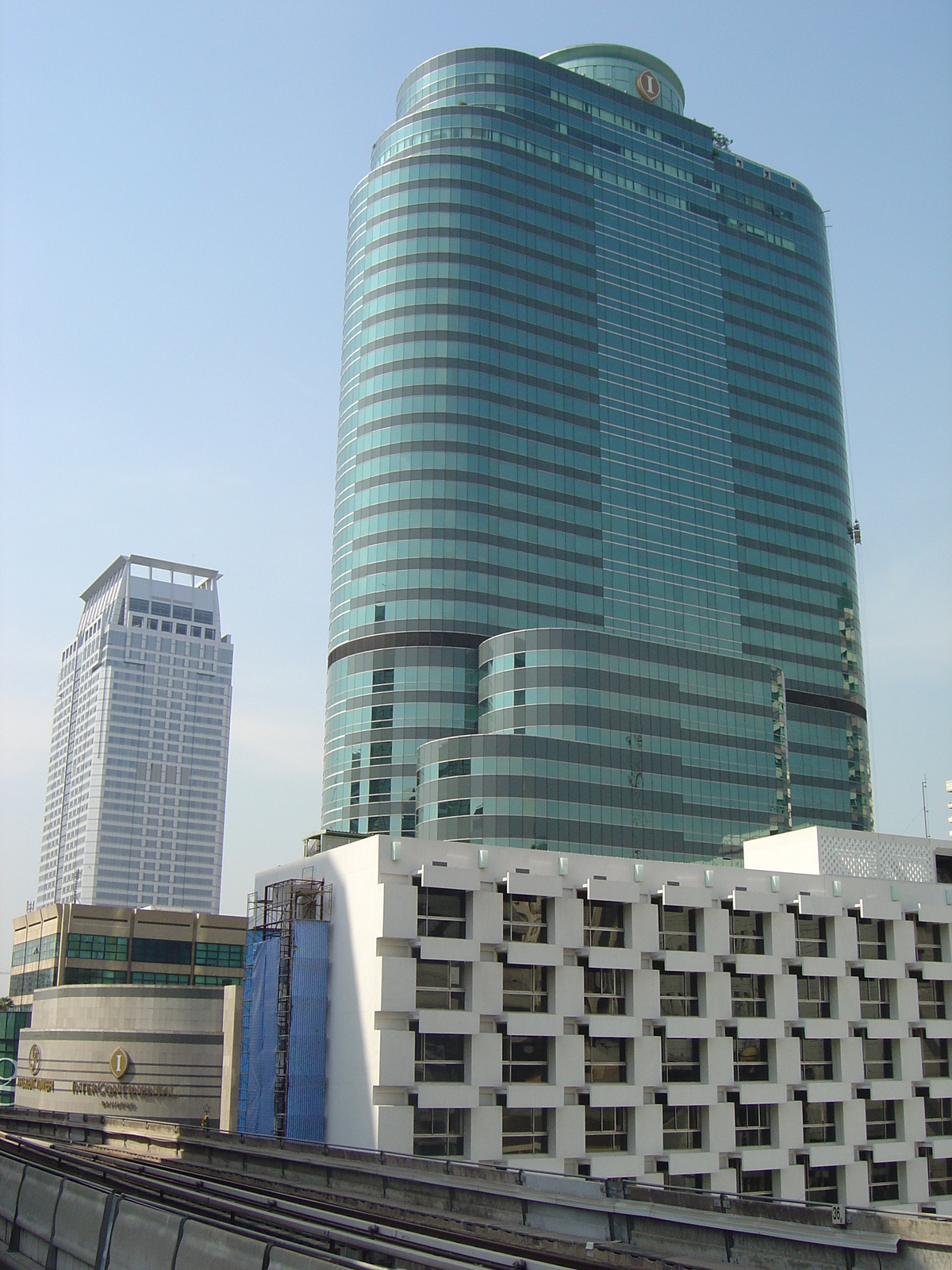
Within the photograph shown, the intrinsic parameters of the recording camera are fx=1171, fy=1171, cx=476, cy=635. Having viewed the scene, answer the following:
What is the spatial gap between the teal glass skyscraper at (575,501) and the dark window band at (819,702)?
53 centimetres

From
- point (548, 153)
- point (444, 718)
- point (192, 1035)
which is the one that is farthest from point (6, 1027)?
point (548, 153)

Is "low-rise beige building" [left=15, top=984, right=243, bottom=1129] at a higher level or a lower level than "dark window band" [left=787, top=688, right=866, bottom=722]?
lower

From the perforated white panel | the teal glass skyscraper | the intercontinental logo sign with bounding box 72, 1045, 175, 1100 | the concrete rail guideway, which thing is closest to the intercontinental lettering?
the intercontinental logo sign with bounding box 72, 1045, 175, 1100

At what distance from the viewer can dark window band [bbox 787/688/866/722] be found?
180250 mm

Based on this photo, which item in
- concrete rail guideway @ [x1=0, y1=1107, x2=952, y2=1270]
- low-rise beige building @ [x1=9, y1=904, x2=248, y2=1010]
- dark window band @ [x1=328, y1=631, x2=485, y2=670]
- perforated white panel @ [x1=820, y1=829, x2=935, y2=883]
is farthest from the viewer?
dark window band @ [x1=328, y1=631, x2=485, y2=670]

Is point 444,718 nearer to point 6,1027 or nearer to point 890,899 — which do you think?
point 6,1027

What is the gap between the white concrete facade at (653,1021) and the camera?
2301 inches

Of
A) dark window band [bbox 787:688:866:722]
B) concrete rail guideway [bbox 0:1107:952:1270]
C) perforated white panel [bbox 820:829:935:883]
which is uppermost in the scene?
dark window band [bbox 787:688:866:722]

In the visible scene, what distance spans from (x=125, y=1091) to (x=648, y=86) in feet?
575

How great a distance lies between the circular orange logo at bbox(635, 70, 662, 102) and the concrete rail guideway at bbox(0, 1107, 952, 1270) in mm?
192129

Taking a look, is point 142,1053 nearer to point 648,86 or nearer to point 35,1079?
point 35,1079

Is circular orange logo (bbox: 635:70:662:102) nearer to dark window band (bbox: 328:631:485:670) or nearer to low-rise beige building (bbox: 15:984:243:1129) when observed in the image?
dark window band (bbox: 328:631:485:670)

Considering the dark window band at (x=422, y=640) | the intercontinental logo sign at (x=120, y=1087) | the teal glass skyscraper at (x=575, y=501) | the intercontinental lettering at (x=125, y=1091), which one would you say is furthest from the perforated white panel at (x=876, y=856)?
the dark window band at (x=422, y=640)

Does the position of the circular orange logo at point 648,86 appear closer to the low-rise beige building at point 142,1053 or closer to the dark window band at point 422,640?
the dark window band at point 422,640
